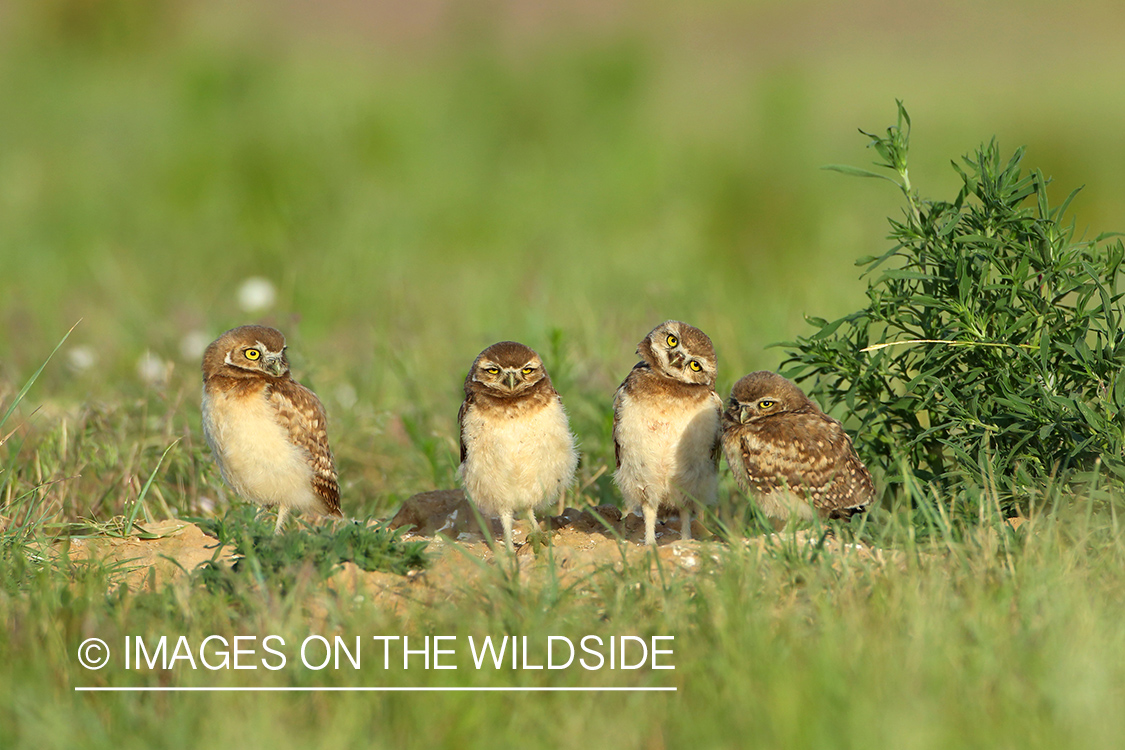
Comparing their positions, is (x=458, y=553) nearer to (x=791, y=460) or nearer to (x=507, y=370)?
(x=507, y=370)

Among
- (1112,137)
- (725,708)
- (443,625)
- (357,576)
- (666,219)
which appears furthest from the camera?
(1112,137)

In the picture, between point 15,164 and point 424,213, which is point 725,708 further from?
point 15,164

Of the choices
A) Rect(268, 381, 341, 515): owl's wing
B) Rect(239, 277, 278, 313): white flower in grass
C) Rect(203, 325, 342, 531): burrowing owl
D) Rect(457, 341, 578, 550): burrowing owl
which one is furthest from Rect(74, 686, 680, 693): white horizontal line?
Rect(239, 277, 278, 313): white flower in grass

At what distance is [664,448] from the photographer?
17.3 ft

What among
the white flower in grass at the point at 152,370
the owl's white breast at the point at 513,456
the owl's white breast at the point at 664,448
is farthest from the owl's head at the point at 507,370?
the white flower in grass at the point at 152,370

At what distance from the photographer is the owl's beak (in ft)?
18.1

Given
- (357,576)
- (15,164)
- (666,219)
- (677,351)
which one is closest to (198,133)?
(15,164)

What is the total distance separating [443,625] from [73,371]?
16.5 ft

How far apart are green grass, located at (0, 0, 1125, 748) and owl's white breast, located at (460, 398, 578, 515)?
92 centimetres

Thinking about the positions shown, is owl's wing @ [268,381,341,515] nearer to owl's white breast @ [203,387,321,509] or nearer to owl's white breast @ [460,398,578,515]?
owl's white breast @ [203,387,321,509]

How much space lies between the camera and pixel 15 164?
12484mm

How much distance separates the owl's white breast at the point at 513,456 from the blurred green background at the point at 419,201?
1.07m

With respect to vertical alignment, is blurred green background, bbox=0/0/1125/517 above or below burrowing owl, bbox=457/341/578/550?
above

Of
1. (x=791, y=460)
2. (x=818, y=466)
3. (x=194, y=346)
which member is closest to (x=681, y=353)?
(x=791, y=460)
